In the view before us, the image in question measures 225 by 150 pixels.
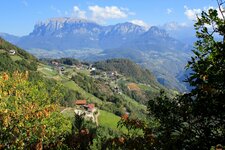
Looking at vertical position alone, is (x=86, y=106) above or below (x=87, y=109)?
above

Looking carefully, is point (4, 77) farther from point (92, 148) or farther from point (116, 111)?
point (116, 111)

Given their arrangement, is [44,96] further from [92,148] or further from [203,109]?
[92,148]

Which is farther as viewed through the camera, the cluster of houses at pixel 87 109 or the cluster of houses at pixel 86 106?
the cluster of houses at pixel 86 106

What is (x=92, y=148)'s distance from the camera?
150ft

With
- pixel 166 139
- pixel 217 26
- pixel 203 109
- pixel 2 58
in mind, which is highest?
pixel 217 26

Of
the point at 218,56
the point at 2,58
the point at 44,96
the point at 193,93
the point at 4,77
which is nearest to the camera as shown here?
the point at 218,56

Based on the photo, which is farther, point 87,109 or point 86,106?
point 86,106

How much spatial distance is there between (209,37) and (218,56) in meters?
0.89

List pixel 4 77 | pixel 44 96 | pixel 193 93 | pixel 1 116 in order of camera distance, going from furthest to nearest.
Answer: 1. pixel 44 96
2. pixel 4 77
3. pixel 1 116
4. pixel 193 93

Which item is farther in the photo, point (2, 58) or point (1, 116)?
point (2, 58)

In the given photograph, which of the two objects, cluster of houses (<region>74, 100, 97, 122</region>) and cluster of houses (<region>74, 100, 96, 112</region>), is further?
cluster of houses (<region>74, 100, 96, 112</region>)

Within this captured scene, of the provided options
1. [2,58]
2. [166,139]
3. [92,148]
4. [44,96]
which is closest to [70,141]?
[44,96]

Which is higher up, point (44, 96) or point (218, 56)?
point (218, 56)

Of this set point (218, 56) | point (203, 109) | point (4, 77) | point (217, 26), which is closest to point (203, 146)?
point (203, 109)
